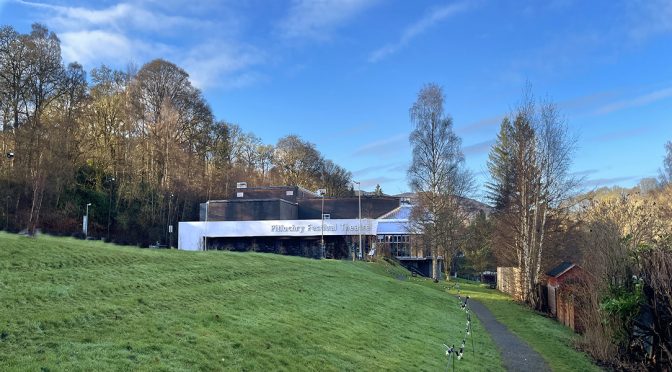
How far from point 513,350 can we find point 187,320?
10.1 m

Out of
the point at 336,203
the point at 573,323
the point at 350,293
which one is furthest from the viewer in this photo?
the point at 336,203

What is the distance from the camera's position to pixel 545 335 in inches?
757

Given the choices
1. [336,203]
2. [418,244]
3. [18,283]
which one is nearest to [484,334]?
[18,283]

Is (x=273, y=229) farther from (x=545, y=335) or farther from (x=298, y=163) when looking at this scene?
(x=545, y=335)

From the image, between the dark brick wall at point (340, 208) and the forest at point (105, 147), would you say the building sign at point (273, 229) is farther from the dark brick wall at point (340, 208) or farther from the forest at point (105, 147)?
the dark brick wall at point (340, 208)

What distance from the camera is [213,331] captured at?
9.76 metres

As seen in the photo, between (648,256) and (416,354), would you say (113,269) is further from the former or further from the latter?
(648,256)

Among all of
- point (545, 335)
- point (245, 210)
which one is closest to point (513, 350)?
point (545, 335)

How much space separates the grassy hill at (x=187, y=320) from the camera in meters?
7.80

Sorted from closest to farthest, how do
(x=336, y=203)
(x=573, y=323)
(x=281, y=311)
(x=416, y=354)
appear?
(x=416, y=354) < (x=281, y=311) < (x=573, y=323) < (x=336, y=203)

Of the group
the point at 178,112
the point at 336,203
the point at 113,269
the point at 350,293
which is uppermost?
the point at 178,112

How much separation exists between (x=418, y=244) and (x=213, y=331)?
43589mm

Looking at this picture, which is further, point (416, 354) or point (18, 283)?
point (416, 354)

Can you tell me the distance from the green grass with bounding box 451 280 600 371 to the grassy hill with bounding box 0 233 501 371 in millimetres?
1677
